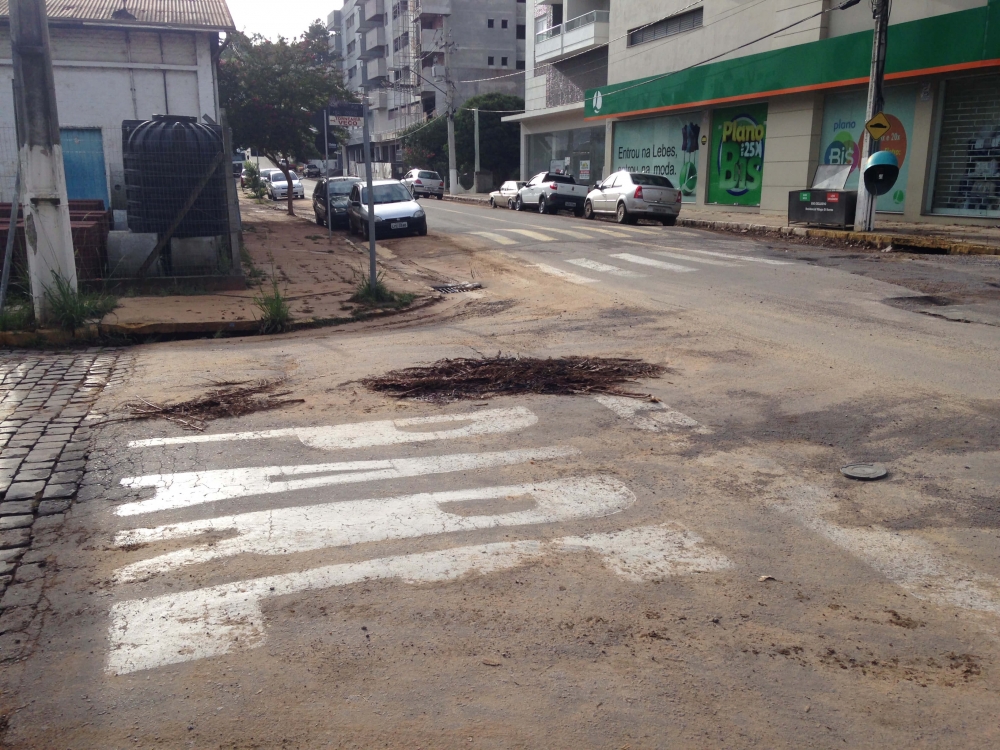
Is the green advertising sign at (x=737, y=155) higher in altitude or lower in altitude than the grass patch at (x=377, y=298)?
higher

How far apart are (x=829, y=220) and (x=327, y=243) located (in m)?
12.2

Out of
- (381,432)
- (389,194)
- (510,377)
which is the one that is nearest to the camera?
(381,432)

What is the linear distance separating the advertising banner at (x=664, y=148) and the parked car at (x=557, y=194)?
4.90 metres

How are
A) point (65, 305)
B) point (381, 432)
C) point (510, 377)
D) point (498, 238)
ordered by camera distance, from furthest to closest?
point (498, 238), point (65, 305), point (510, 377), point (381, 432)

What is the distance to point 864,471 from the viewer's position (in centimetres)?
556

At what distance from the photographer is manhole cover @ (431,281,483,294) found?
14164 mm

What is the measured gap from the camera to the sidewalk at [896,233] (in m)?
17.4

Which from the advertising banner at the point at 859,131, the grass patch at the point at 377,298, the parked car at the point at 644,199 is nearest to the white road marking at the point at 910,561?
the grass patch at the point at 377,298

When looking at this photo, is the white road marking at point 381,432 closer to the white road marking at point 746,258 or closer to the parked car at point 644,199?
the white road marking at point 746,258

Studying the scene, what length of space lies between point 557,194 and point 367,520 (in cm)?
2786

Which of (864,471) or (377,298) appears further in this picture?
(377,298)

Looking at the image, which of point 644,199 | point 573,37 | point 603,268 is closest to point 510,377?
point 603,268

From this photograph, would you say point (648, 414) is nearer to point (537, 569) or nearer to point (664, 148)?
point (537, 569)

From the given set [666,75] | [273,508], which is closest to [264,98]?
[666,75]
